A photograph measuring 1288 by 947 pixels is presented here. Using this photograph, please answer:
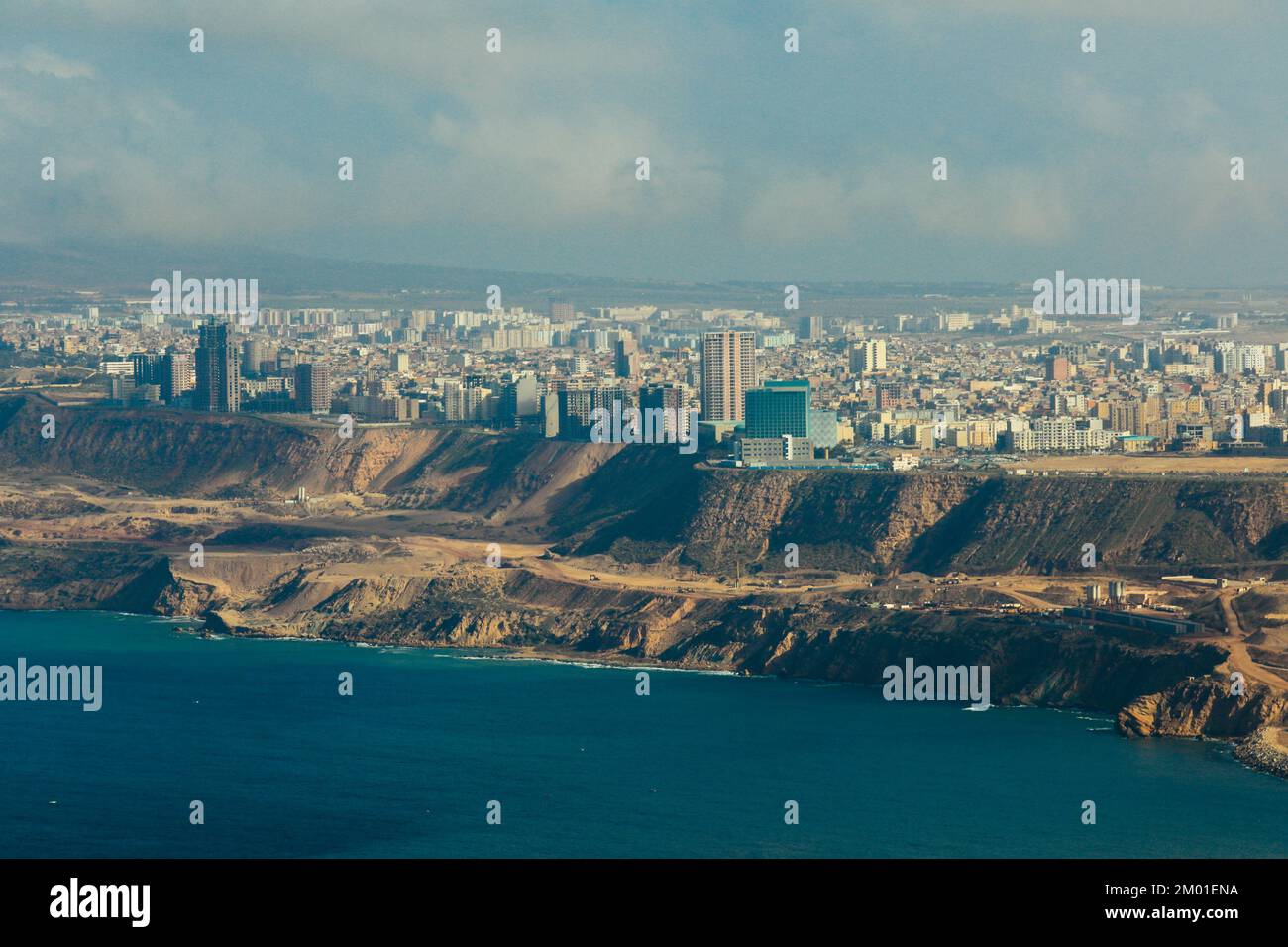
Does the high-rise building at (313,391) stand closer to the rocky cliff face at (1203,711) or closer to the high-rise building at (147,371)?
the high-rise building at (147,371)

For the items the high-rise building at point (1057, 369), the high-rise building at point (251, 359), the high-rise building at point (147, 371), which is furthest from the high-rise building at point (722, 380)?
the high-rise building at point (1057, 369)

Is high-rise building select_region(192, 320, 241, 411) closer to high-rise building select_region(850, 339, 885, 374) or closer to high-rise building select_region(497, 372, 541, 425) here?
high-rise building select_region(497, 372, 541, 425)

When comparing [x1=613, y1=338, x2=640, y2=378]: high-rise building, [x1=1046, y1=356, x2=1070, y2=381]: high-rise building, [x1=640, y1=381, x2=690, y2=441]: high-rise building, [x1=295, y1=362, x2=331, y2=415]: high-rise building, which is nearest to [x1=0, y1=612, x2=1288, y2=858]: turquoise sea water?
[x1=640, y1=381, x2=690, y2=441]: high-rise building

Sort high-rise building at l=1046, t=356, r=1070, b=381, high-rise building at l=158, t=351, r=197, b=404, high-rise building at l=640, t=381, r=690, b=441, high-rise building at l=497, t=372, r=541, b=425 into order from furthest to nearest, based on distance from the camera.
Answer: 1. high-rise building at l=1046, t=356, r=1070, b=381
2. high-rise building at l=158, t=351, r=197, b=404
3. high-rise building at l=497, t=372, r=541, b=425
4. high-rise building at l=640, t=381, r=690, b=441

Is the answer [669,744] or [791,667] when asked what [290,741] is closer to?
[669,744]

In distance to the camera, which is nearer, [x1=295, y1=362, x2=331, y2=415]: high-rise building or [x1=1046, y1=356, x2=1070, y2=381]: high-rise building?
[x1=295, y1=362, x2=331, y2=415]: high-rise building

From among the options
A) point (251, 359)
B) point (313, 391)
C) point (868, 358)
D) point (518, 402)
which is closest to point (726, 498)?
point (518, 402)
